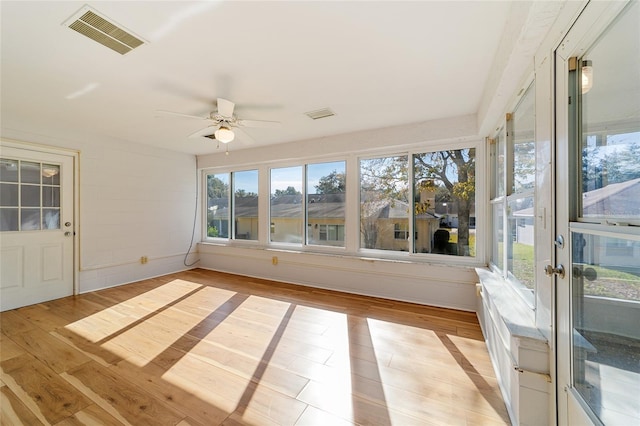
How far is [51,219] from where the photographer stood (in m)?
3.74

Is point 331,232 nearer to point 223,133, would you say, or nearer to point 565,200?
point 223,133

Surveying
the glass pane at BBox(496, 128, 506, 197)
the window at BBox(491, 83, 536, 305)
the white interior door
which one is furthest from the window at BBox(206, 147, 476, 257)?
the white interior door

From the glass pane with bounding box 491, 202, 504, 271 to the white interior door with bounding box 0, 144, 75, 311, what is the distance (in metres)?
5.89

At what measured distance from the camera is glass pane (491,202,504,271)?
264cm

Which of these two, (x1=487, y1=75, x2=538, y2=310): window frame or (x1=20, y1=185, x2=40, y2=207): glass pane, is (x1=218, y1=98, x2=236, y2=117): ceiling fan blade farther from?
(x1=20, y1=185, x2=40, y2=207): glass pane

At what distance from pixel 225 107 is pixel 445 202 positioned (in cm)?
305

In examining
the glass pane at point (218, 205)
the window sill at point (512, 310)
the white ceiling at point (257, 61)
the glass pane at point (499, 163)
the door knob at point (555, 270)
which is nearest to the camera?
the door knob at point (555, 270)

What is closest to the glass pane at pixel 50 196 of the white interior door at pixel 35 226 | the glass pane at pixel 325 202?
the white interior door at pixel 35 226

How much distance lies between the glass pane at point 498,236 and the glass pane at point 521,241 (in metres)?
0.32

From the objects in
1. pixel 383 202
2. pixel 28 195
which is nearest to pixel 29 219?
pixel 28 195

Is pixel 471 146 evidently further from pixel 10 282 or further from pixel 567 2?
pixel 10 282

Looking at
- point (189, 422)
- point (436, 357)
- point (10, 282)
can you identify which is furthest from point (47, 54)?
point (436, 357)

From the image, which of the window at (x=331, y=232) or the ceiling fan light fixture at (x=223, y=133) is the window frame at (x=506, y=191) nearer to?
the window at (x=331, y=232)

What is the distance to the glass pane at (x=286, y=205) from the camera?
478 cm
